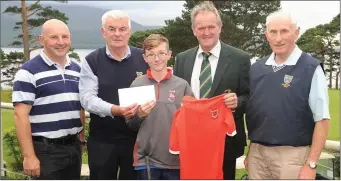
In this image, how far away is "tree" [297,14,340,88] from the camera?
40000 mm

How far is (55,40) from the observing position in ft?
11.1

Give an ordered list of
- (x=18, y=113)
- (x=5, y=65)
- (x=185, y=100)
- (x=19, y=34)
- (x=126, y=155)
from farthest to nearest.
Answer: (x=5, y=65) < (x=19, y=34) < (x=126, y=155) < (x=18, y=113) < (x=185, y=100)

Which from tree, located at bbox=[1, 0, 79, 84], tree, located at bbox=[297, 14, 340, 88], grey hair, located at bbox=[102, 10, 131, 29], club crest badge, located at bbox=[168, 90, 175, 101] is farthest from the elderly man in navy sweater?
tree, located at bbox=[297, 14, 340, 88]

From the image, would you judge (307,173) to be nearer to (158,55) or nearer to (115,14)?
(158,55)

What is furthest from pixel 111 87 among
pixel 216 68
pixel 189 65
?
pixel 216 68

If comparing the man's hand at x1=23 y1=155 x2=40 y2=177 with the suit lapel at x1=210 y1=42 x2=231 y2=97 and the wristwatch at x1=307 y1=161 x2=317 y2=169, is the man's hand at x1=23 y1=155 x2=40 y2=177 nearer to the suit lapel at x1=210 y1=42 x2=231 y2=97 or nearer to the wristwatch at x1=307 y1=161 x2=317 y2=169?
the suit lapel at x1=210 y1=42 x2=231 y2=97

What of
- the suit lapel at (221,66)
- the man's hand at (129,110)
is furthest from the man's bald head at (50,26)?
the suit lapel at (221,66)

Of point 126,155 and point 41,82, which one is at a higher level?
point 41,82

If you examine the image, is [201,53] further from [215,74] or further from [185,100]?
[185,100]

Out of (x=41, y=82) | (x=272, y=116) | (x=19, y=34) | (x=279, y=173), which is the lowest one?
(x=279, y=173)

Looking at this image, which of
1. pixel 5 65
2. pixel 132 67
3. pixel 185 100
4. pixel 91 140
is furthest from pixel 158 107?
pixel 5 65

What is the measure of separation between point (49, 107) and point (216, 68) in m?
1.43

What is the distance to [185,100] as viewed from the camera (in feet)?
9.59

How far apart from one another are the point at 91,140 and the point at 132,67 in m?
0.73
